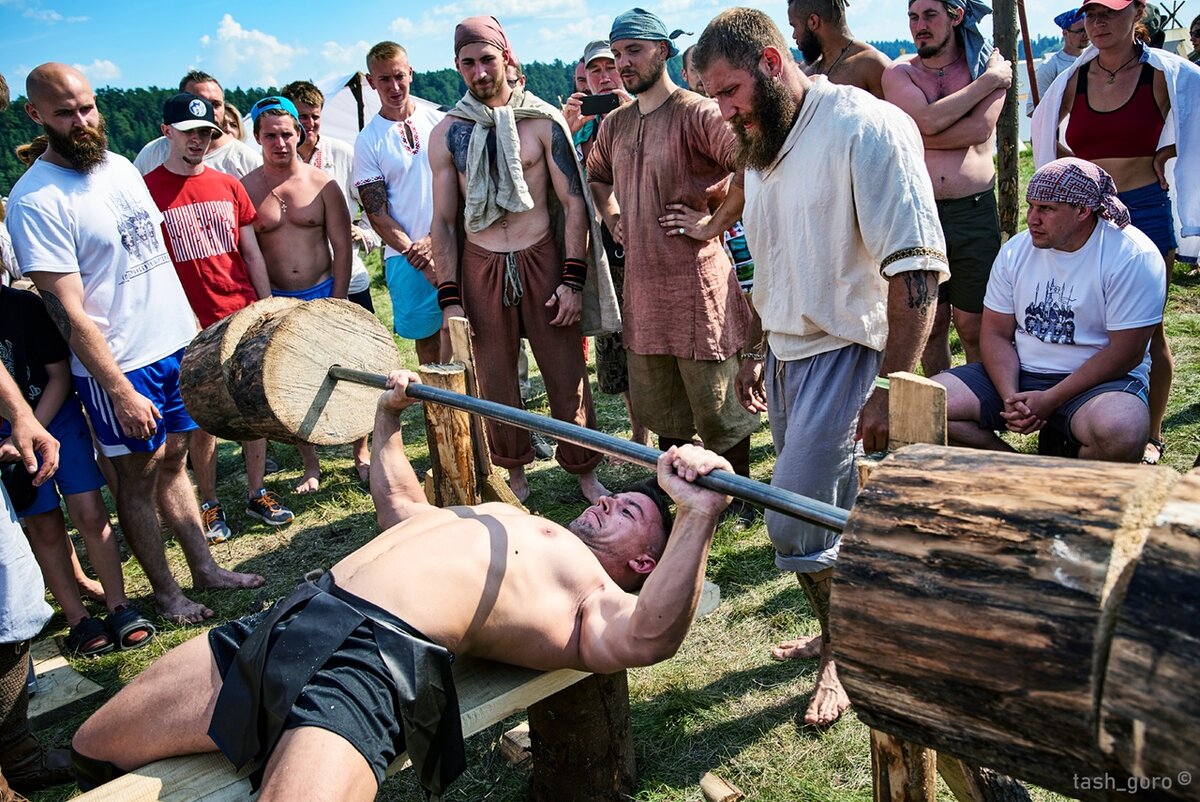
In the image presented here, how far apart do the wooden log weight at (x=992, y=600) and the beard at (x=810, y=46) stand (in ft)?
12.3

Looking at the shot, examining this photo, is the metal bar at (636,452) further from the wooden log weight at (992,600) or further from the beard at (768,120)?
the beard at (768,120)

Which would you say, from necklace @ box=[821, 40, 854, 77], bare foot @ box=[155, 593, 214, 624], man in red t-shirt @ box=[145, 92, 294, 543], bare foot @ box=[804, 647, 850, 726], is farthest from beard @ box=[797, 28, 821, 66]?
bare foot @ box=[155, 593, 214, 624]

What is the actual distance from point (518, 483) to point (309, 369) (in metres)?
1.67

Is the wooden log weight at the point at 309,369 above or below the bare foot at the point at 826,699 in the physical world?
above

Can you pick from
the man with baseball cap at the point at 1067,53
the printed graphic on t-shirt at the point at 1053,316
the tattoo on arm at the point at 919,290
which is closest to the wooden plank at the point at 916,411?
the tattoo on arm at the point at 919,290

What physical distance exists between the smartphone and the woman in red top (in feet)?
7.87

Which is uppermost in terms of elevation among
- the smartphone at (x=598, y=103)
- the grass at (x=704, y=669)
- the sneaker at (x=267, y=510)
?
the smartphone at (x=598, y=103)

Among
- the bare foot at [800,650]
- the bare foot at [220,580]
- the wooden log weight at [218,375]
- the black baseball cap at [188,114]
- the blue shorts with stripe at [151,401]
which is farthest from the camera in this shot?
the black baseball cap at [188,114]

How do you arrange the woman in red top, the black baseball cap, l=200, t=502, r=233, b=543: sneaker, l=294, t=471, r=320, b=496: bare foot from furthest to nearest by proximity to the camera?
l=294, t=471, r=320, b=496: bare foot < l=200, t=502, r=233, b=543: sneaker < the black baseball cap < the woman in red top

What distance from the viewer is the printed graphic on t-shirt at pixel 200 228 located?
4.73m

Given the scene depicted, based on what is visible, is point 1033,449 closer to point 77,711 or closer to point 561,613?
point 561,613

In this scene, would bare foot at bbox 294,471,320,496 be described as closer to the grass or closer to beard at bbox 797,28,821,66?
the grass

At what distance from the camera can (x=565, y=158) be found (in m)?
4.56

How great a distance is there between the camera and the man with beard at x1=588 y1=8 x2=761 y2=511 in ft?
13.4
